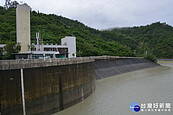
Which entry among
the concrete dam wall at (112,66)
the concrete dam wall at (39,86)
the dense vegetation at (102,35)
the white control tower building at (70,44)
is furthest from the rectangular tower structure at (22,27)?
the dense vegetation at (102,35)

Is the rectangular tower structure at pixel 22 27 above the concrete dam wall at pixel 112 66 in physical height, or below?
above

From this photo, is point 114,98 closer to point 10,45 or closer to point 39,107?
point 39,107

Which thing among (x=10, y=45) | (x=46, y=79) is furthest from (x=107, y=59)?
(x=46, y=79)

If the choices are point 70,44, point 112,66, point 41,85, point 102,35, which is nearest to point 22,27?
point 70,44

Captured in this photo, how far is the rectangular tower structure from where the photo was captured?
27.9 meters

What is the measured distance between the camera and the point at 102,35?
131250 mm

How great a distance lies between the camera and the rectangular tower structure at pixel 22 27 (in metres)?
27.9

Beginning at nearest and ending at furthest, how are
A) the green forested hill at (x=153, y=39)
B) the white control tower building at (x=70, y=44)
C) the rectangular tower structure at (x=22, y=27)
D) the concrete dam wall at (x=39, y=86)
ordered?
1. the concrete dam wall at (x=39, y=86)
2. the rectangular tower structure at (x=22, y=27)
3. the white control tower building at (x=70, y=44)
4. the green forested hill at (x=153, y=39)

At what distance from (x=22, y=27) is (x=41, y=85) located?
19246mm

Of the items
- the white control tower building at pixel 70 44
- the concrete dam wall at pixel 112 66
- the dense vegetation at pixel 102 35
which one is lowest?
the concrete dam wall at pixel 112 66

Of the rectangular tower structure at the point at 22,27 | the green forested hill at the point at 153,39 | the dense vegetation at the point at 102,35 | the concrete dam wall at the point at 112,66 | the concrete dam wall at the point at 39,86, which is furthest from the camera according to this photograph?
the green forested hill at the point at 153,39

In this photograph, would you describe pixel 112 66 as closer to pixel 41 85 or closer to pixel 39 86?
pixel 41 85

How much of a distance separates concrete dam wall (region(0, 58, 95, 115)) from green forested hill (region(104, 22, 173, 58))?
99560 millimetres

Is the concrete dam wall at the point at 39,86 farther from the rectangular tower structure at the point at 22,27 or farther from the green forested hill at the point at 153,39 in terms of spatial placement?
the green forested hill at the point at 153,39
